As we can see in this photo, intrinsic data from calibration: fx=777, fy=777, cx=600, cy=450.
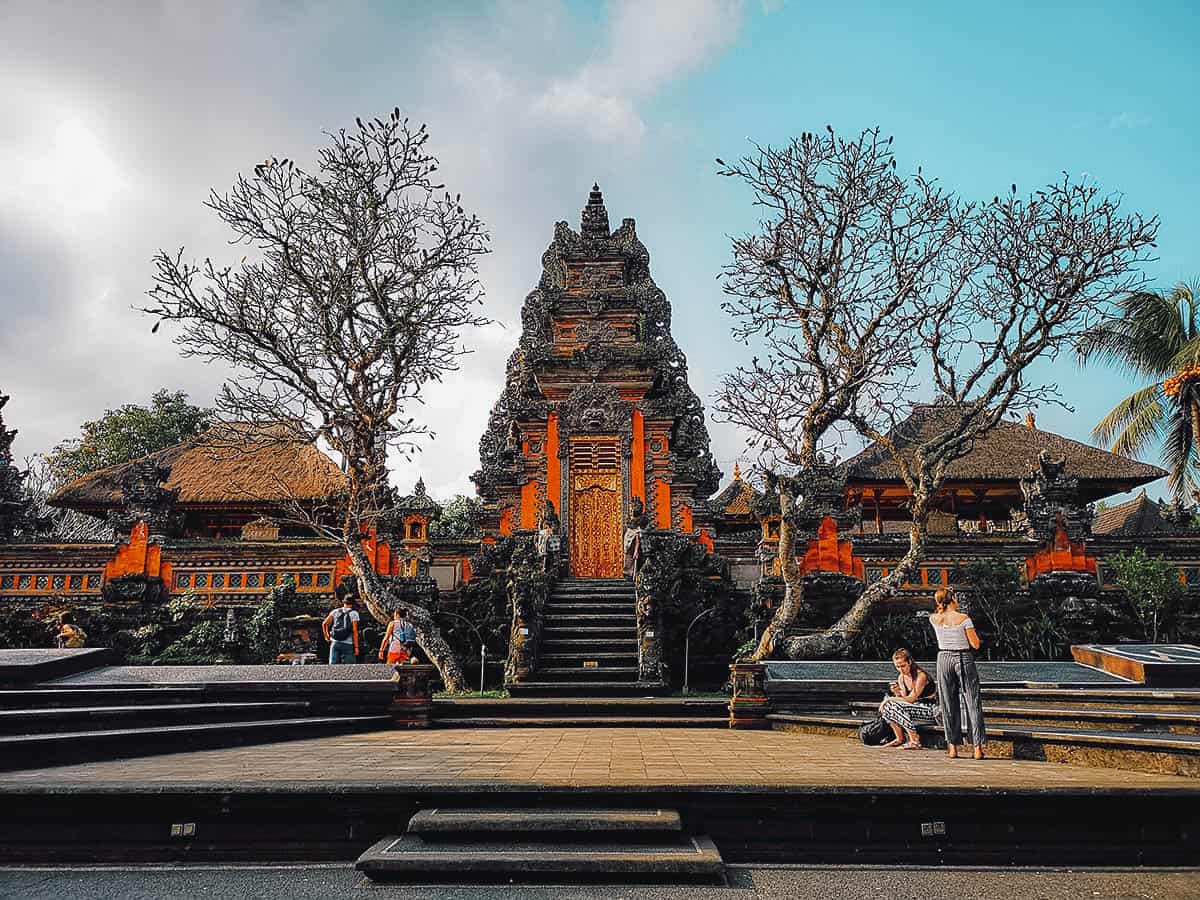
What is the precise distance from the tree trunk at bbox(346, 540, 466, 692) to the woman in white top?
7.74 metres

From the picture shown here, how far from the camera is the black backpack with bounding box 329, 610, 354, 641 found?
35.4 ft

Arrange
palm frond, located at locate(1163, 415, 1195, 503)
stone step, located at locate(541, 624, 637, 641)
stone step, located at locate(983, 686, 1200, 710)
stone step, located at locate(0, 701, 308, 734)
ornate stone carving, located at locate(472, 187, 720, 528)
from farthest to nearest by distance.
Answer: palm frond, located at locate(1163, 415, 1195, 503)
ornate stone carving, located at locate(472, 187, 720, 528)
stone step, located at locate(541, 624, 637, 641)
stone step, located at locate(983, 686, 1200, 710)
stone step, located at locate(0, 701, 308, 734)

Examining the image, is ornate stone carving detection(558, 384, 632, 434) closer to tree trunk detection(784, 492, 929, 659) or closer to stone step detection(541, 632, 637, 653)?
stone step detection(541, 632, 637, 653)

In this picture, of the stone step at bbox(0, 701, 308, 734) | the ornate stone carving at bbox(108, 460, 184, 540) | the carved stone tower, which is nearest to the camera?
the stone step at bbox(0, 701, 308, 734)

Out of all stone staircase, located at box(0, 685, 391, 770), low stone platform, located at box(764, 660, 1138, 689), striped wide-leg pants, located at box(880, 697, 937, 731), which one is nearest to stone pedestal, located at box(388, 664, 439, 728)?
stone staircase, located at box(0, 685, 391, 770)

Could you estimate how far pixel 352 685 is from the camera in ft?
28.0

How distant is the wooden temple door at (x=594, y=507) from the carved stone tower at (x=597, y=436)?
22 millimetres

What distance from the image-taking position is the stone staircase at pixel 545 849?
3852 mm

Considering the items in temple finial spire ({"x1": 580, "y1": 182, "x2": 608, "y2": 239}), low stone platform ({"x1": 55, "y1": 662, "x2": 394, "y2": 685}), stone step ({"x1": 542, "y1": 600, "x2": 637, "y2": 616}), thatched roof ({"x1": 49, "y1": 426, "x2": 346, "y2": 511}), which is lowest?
low stone platform ({"x1": 55, "y1": 662, "x2": 394, "y2": 685})

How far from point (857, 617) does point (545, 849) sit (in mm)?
9200

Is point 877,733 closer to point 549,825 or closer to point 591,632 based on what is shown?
point 549,825

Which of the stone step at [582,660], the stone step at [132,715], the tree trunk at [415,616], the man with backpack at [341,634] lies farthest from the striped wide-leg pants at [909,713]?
the man with backpack at [341,634]

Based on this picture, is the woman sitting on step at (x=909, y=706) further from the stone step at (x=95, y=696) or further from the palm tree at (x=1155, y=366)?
the palm tree at (x=1155, y=366)

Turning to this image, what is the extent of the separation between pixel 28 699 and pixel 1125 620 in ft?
51.3
